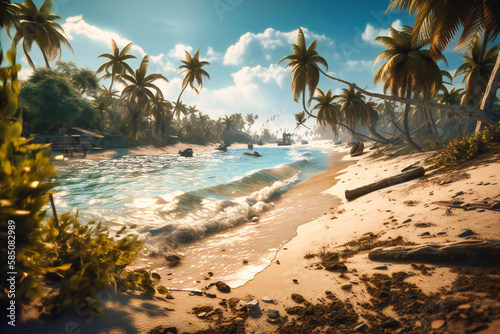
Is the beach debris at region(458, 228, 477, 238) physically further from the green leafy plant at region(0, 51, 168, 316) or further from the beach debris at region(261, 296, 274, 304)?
the green leafy plant at region(0, 51, 168, 316)

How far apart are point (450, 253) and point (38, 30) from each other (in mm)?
33901

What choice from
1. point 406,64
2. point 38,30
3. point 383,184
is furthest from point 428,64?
point 38,30

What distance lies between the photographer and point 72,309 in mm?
1608

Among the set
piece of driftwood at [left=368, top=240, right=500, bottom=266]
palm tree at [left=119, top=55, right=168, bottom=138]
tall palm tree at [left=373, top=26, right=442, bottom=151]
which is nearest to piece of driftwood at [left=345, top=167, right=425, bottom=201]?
piece of driftwood at [left=368, top=240, right=500, bottom=266]

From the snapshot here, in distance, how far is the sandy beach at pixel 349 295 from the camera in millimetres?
1662

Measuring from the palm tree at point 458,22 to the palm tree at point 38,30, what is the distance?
32.4m

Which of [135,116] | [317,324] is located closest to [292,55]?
[317,324]

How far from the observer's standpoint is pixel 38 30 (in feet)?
66.0

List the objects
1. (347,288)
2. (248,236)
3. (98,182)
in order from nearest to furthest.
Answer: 1. (347,288)
2. (248,236)
3. (98,182)

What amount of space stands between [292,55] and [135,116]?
2858 centimetres

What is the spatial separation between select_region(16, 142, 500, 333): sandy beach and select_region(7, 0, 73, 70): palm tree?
30.8 meters

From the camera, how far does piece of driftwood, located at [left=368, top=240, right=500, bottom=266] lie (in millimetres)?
2145

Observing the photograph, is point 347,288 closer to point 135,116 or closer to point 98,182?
point 98,182

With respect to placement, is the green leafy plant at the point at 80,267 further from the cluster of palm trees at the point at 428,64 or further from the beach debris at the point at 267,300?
the cluster of palm trees at the point at 428,64
